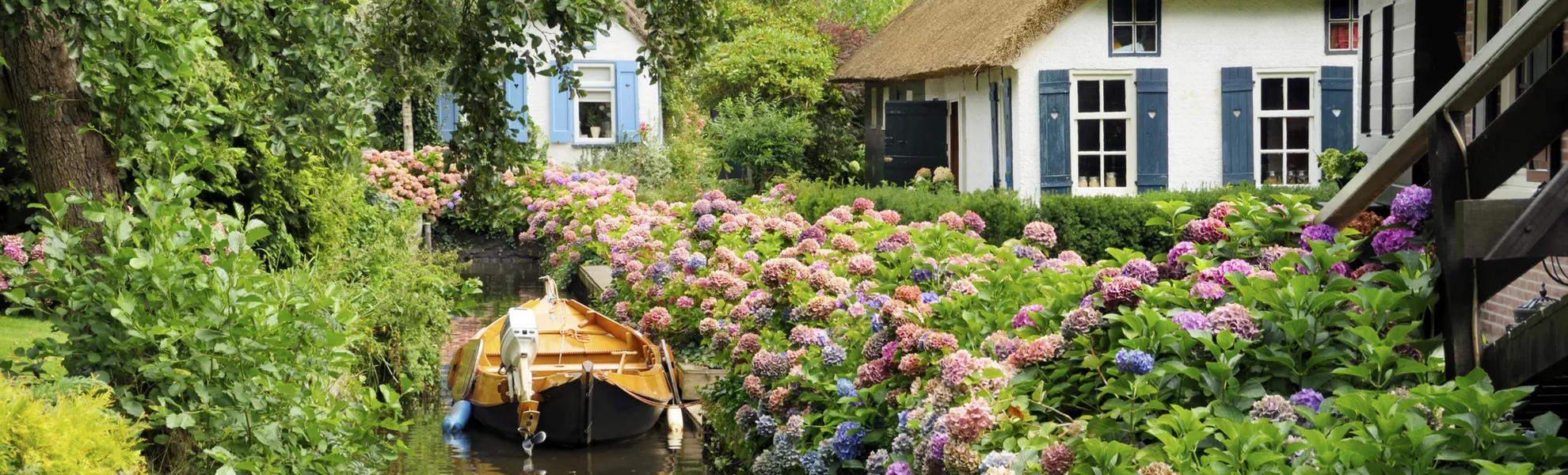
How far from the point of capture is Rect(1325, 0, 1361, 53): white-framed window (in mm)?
15883

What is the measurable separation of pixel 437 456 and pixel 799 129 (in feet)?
47.0

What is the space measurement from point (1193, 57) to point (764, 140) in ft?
28.5

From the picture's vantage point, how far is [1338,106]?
15922 mm

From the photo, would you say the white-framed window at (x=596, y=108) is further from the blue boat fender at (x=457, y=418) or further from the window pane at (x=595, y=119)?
the blue boat fender at (x=457, y=418)

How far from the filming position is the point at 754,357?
23.3 feet

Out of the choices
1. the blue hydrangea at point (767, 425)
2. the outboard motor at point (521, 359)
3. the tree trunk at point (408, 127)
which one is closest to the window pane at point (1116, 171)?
the outboard motor at point (521, 359)

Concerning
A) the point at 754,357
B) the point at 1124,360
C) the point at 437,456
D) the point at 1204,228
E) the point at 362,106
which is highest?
the point at 362,106

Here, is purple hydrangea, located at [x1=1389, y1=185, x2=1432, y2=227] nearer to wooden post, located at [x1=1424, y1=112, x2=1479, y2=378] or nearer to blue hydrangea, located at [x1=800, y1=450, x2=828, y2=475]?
wooden post, located at [x1=1424, y1=112, x2=1479, y2=378]

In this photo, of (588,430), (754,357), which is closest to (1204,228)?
(754,357)

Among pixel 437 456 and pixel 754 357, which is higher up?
pixel 754 357

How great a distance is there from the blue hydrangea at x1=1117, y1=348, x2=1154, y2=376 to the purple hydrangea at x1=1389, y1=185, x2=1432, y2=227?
0.86m

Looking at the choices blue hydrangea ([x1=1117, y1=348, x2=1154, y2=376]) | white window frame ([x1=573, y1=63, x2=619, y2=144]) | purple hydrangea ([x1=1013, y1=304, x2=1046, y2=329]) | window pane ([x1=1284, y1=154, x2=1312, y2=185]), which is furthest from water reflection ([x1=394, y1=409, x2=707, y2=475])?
white window frame ([x1=573, y1=63, x2=619, y2=144])

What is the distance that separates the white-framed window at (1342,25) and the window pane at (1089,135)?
9.34 ft

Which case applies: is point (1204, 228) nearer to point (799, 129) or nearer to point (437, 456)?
point (437, 456)
